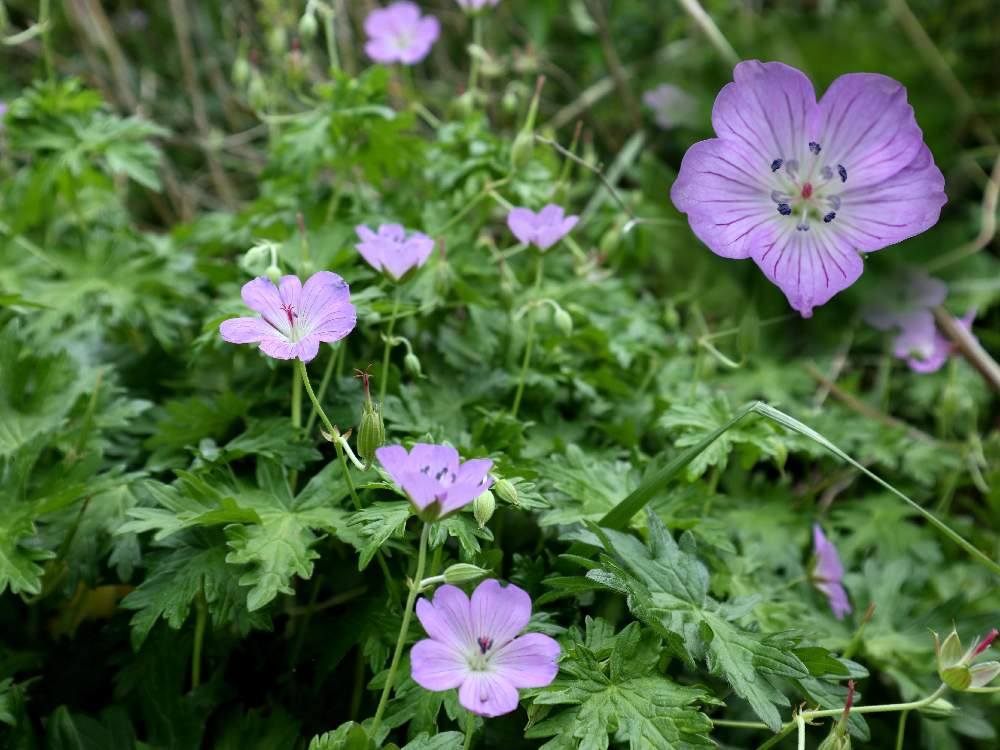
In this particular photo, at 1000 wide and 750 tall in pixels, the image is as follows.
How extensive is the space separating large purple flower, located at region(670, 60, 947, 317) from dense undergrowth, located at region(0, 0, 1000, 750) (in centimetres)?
21

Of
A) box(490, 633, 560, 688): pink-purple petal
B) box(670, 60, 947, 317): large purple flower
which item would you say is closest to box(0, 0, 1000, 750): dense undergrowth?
box(490, 633, 560, 688): pink-purple petal

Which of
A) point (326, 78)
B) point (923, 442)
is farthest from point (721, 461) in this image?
point (326, 78)

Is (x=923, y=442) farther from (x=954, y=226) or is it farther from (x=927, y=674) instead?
(x=954, y=226)

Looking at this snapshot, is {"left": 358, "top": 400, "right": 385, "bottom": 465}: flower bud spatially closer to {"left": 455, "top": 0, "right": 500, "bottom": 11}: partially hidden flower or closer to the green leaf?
the green leaf

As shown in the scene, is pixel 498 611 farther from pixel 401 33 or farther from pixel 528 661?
pixel 401 33

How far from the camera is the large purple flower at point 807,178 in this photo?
112cm

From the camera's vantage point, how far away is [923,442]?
6.03 feet

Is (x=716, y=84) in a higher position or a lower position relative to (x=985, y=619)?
higher

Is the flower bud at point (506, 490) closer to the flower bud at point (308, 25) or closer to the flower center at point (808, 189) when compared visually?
the flower center at point (808, 189)

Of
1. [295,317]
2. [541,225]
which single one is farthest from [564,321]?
[295,317]

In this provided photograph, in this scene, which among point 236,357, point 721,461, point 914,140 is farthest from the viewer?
point 236,357

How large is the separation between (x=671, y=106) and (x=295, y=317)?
1.80m

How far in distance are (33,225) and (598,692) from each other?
1.46 m

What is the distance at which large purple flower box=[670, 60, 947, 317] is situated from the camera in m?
1.12
